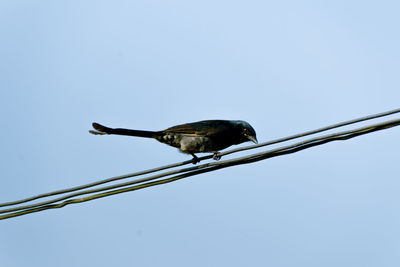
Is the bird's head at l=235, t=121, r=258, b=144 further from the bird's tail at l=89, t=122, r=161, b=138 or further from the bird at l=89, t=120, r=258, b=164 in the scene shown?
the bird's tail at l=89, t=122, r=161, b=138

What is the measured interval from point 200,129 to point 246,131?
3.00ft

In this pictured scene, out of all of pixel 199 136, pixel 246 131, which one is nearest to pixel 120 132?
pixel 199 136

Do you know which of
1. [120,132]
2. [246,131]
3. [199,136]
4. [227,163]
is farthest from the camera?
[246,131]

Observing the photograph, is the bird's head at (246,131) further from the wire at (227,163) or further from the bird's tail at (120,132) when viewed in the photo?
the wire at (227,163)

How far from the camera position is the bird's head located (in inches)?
392

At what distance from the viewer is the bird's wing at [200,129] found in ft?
30.9

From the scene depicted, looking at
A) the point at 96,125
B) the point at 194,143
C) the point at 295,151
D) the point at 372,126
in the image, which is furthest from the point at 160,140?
the point at 372,126

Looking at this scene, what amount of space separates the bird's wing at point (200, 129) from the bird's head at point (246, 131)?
11.4 inches

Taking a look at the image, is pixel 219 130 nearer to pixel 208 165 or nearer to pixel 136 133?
pixel 136 133

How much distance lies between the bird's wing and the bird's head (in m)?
0.29

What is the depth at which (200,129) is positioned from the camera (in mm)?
9469

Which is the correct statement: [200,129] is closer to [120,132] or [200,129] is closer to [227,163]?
[120,132]

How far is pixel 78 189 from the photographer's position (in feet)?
19.6

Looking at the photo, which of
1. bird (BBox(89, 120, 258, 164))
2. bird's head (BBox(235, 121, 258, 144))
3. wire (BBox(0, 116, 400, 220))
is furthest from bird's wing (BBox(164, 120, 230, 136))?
wire (BBox(0, 116, 400, 220))
